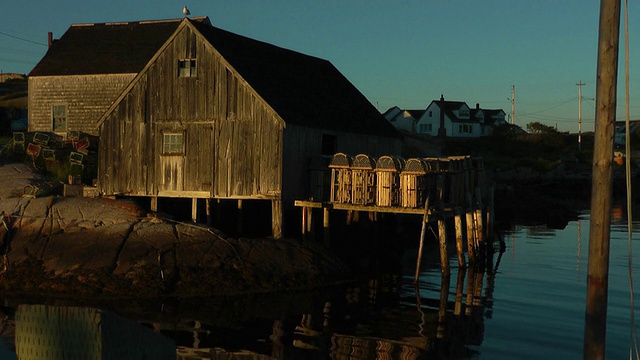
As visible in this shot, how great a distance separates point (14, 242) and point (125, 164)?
5665 millimetres

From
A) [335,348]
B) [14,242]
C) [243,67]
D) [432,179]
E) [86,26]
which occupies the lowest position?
[335,348]

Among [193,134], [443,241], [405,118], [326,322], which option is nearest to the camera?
[326,322]

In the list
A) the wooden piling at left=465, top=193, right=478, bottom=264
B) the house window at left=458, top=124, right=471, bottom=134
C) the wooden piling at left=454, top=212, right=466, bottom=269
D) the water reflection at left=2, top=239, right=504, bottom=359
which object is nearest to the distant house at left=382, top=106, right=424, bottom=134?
the house window at left=458, top=124, right=471, bottom=134

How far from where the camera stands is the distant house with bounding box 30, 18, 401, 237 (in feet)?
82.9

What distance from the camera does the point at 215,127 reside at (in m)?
25.9

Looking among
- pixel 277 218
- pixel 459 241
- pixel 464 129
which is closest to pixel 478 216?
pixel 459 241

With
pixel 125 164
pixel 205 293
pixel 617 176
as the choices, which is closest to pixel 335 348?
pixel 205 293

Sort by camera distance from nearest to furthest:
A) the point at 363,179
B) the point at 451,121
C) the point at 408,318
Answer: the point at 408,318
the point at 363,179
the point at 451,121

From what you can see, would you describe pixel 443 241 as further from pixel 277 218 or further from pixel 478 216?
pixel 277 218

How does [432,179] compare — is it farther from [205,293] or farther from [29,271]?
[29,271]

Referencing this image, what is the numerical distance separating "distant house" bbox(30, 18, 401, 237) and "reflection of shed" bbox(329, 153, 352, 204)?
1515mm

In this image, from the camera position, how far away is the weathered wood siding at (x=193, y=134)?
2528 centimetres

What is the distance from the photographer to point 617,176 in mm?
77438

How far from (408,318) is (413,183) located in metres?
5.65
